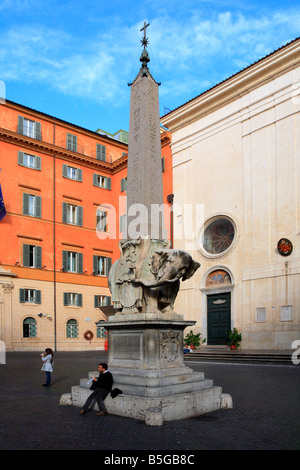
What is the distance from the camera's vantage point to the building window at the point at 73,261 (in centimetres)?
2966

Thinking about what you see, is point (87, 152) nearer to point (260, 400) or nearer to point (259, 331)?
point (259, 331)

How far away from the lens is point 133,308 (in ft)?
24.7

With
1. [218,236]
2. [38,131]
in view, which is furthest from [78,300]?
[38,131]

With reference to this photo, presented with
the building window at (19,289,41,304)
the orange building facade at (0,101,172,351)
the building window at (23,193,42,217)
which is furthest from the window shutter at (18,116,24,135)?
the building window at (19,289,41,304)

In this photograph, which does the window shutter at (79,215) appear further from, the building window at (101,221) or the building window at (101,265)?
the building window at (101,265)

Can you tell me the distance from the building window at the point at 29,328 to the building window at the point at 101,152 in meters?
13.1

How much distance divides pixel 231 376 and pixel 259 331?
8.50 meters

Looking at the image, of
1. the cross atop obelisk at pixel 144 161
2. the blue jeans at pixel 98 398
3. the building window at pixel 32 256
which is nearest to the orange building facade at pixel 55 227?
the building window at pixel 32 256

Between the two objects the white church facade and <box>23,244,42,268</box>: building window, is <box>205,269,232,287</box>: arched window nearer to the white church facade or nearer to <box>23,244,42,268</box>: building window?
the white church facade

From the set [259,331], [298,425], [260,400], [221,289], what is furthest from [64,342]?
[298,425]

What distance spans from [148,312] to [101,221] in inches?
1009

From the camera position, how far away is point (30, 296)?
89.6 ft

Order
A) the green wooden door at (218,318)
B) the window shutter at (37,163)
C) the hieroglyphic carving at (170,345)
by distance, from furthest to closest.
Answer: the window shutter at (37,163) → the green wooden door at (218,318) → the hieroglyphic carving at (170,345)

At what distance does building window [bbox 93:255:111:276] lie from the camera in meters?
31.5
